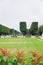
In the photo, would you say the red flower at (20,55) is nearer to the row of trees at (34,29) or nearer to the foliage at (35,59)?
the foliage at (35,59)

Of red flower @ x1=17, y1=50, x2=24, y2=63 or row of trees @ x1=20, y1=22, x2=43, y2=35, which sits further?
row of trees @ x1=20, y1=22, x2=43, y2=35

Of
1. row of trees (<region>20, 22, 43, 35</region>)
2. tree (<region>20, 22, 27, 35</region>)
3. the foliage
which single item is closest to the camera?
the foliage

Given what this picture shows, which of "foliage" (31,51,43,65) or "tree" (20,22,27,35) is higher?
"foliage" (31,51,43,65)

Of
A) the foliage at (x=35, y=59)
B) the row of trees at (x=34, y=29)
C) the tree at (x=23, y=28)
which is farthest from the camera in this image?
the tree at (x=23, y=28)

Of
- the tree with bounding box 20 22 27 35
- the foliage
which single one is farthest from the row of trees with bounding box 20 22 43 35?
the foliage

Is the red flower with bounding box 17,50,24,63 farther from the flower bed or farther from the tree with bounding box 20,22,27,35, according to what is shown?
the tree with bounding box 20,22,27,35

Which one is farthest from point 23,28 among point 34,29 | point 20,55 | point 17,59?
point 20,55

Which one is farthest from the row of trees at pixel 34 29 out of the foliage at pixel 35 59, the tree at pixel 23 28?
the foliage at pixel 35 59

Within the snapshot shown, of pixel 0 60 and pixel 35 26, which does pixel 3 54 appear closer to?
pixel 0 60

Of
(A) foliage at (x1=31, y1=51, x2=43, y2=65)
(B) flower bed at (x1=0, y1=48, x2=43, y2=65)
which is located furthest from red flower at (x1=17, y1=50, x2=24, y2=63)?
(A) foliage at (x1=31, y1=51, x2=43, y2=65)

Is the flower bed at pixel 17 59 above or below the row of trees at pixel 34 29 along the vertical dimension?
above

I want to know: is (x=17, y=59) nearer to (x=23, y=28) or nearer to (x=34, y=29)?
(x=34, y=29)

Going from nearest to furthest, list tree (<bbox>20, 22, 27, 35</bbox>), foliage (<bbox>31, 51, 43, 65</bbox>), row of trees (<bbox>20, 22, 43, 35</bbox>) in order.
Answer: foliage (<bbox>31, 51, 43, 65</bbox>), row of trees (<bbox>20, 22, 43, 35</bbox>), tree (<bbox>20, 22, 27, 35</bbox>)

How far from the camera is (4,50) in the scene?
204 inches
